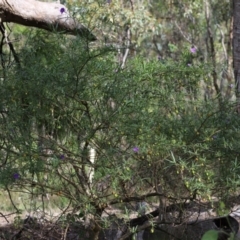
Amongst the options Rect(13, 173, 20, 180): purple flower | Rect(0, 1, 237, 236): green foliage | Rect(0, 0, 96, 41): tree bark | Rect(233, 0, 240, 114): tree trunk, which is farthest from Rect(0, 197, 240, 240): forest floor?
Rect(0, 0, 96, 41): tree bark

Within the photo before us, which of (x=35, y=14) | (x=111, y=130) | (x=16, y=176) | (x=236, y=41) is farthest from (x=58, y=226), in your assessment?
(x=236, y=41)

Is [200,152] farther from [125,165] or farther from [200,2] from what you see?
[200,2]

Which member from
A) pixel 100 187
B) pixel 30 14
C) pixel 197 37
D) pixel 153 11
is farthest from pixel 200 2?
pixel 100 187

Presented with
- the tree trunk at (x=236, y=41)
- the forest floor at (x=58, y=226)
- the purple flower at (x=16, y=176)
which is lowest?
the forest floor at (x=58, y=226)

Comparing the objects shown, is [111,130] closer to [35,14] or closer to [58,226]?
[58,226]

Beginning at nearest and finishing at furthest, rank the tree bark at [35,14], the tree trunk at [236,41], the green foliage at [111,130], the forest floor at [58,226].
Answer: the green foliage at [111,130] < the forest floor at [58,226] < the tree bark at [35,14] < the tree trunk at [236,41]

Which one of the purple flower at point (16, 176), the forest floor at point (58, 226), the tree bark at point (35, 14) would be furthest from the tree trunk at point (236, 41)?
the purple flower at point (16, 176)

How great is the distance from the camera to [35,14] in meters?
5.03

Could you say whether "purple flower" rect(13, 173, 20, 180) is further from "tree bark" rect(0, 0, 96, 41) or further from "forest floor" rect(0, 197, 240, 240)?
"tree bark" rect(0, 0, 96, 41)

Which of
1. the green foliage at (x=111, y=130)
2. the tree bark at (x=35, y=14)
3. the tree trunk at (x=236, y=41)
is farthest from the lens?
the tree trunk at (x=236, y=41)

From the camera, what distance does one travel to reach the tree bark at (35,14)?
4.89 meters

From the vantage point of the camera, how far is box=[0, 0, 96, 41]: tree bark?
4.89 m

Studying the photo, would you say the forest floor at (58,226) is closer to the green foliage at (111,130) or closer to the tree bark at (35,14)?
the green foliage at (111,130)

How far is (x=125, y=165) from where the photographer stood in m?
4.00
